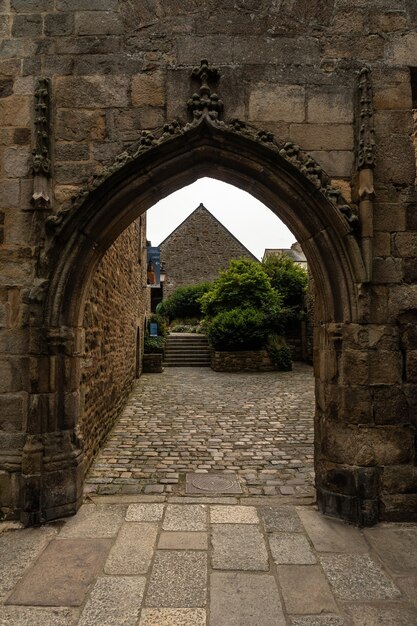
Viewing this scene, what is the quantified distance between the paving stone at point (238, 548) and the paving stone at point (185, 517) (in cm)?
15

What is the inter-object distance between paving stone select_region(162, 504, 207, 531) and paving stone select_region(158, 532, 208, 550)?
10cm

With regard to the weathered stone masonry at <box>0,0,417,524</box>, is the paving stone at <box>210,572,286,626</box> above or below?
below

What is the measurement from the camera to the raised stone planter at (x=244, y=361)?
14039 millimetres

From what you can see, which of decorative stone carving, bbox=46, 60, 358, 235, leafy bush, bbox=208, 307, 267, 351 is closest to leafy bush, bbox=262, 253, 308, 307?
leafy bush, bbox=208, 307, 267, 351

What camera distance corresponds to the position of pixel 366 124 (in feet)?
11.2

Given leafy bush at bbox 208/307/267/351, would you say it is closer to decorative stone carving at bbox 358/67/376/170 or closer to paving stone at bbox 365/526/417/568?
decorative stone carving at bbox 358/67/376/170

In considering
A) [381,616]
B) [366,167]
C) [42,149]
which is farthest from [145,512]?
[366,167]

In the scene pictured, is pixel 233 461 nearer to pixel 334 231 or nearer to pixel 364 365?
pixel 364 365

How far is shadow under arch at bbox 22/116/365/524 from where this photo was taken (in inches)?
131

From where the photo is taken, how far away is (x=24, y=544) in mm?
2908

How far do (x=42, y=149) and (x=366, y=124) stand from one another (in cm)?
280

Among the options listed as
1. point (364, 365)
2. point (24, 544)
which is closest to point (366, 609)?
point (364, 365)

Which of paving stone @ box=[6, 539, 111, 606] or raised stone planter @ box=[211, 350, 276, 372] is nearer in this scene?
paving stone @ box=[6, 539, 111, 606]

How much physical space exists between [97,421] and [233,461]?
1815 millimetres
